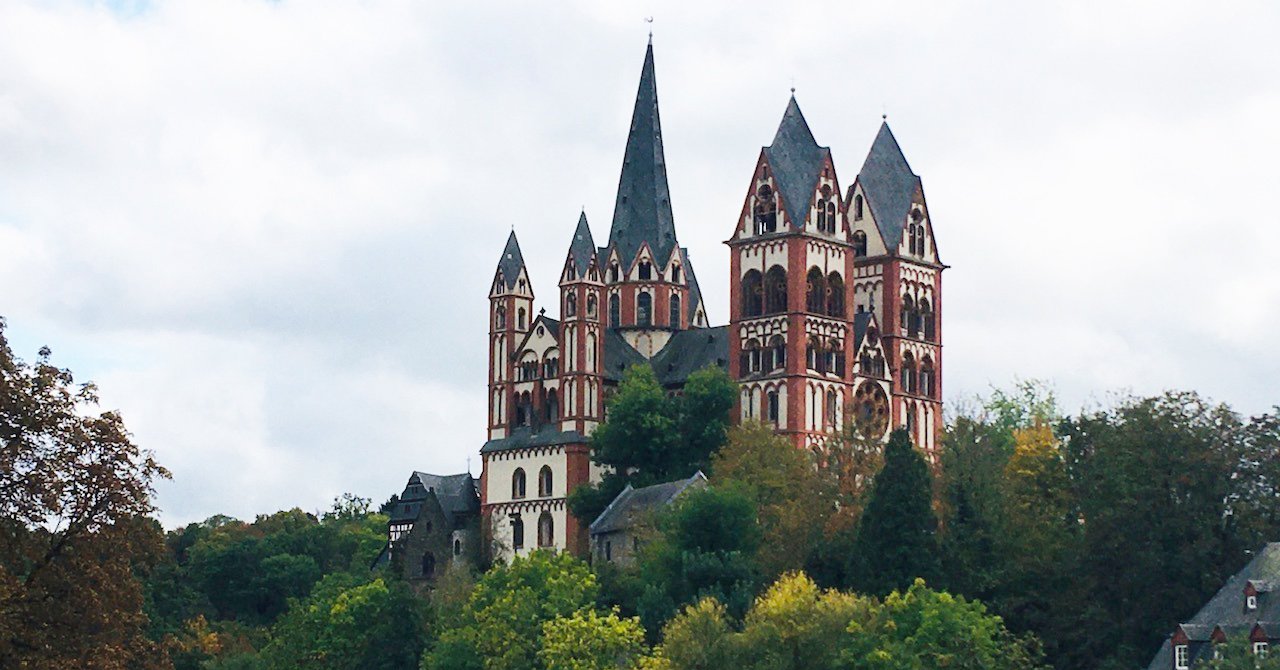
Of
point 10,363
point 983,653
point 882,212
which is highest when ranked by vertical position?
point 882,212

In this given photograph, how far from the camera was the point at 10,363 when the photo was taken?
47.4 metres

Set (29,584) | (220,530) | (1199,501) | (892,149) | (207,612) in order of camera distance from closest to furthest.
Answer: (29,584) < (1199,501) < (892,149) < (207,612) < (220,530)

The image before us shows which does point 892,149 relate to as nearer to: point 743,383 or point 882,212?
point 882,212

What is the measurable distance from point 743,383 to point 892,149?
15.1 metres

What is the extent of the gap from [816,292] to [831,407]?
5.17 metres

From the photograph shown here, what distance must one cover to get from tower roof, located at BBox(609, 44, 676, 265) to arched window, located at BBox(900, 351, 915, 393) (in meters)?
12.5

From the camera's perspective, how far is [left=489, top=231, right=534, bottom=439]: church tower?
118438 millimetres

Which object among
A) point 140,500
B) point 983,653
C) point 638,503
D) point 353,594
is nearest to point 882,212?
point 638,503

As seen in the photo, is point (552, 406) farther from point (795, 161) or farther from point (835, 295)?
point (795, 161)

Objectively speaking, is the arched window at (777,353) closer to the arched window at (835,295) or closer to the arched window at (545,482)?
the arched window at (835,295)

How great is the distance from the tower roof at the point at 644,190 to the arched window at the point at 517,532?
44.0ft

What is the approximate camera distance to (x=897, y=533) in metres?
78.1

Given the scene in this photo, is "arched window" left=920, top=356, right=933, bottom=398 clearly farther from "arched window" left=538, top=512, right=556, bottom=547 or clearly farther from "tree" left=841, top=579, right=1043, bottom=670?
"tree" left=841, top=579, right=1043, bottom=670

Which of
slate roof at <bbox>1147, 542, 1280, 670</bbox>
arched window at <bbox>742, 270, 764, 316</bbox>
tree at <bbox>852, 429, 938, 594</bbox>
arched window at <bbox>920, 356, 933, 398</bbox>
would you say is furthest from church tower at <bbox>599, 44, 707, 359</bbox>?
slate roof at <bbox>1147, 542, 1280, 670</bbox>
